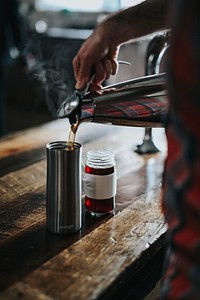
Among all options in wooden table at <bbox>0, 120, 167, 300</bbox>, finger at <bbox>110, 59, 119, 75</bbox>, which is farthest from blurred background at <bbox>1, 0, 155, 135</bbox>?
finger at <bbox>110, 59, 119, 75</bbox>

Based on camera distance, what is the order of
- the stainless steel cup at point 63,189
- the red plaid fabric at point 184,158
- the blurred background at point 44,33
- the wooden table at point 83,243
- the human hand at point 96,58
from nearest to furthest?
1. the red plaid fabric at point 184,158
2. the wooden table at point 83,243
3. the stainless steel cup at point 63,189
4. the human hand at point 96,58
5. the blurred background at point 44,33

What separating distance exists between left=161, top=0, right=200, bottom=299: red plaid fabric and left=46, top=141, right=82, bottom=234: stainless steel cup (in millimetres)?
478

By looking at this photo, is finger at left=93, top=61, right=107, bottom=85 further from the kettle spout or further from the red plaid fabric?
the red plaid fabric

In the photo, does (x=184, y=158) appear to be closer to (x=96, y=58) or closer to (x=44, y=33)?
(x=96, y=58)

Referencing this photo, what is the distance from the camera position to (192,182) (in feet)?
2.84

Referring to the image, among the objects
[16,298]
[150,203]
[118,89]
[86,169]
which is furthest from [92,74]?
[16,298]

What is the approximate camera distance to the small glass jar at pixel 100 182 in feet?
5.01

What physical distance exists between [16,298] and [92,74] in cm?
73

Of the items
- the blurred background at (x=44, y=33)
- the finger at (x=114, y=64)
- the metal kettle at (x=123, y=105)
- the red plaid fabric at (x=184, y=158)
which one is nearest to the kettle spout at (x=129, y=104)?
the metal kettle at (x=123, y=105)

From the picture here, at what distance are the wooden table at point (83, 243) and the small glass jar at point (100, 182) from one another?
0.03 meters

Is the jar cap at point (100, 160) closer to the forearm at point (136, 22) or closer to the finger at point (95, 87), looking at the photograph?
the finger at point (95, 87)

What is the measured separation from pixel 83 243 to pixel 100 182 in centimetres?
23

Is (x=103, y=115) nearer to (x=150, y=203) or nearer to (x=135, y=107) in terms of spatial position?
(x=135, y=107)

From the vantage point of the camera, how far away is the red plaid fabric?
80cm
